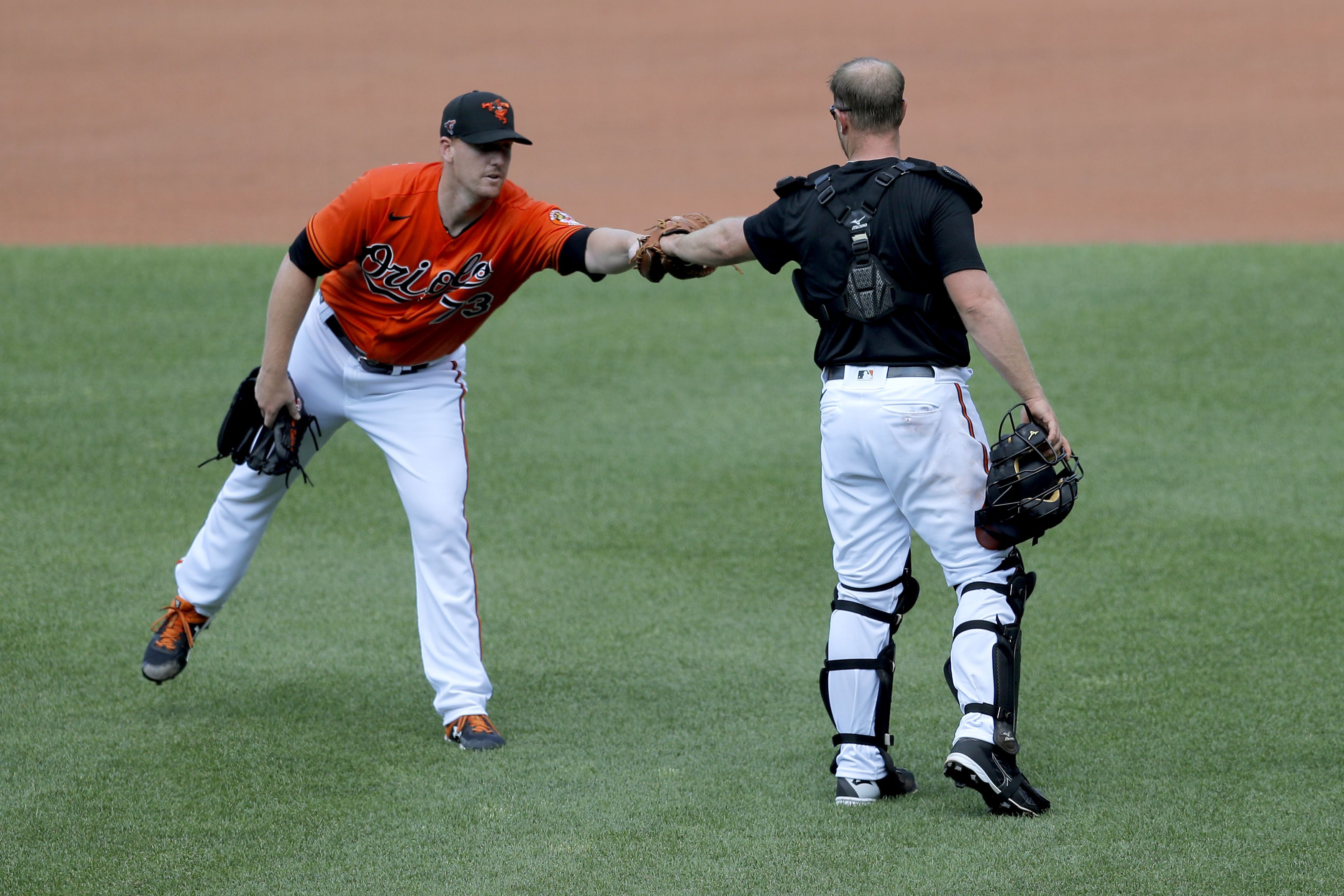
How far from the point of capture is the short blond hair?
156 inches

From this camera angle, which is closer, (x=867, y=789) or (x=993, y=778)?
(x=993, y=778)

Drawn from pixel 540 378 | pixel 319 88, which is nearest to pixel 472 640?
pixel 540 378

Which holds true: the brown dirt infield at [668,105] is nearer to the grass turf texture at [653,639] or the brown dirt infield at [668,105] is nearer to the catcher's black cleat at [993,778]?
the grass turf texture at [653,639]

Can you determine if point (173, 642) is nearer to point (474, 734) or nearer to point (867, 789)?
point (474, 734)

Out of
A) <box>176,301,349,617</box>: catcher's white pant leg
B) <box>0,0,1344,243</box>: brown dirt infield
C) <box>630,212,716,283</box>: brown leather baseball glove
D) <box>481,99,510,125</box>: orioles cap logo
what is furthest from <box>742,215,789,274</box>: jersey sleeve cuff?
<box>0,0,1344,243</box>: brown dirt infield

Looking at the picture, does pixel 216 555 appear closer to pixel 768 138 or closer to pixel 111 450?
pixel 111 450

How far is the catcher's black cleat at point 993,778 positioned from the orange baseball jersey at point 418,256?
82.7 inches

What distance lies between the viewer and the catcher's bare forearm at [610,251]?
4.70 meters

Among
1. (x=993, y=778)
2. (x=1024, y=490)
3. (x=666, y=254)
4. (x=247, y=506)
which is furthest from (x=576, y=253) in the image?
(x=993, y=778)

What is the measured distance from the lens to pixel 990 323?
152 inches

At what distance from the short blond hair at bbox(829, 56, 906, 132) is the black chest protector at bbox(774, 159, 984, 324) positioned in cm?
13

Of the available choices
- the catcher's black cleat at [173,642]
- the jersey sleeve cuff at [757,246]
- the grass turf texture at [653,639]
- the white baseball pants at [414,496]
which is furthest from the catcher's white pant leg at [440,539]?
the jersey sleeve cuff at [757,246]

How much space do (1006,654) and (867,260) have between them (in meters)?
1.13

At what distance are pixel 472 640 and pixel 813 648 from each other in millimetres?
1423
